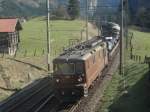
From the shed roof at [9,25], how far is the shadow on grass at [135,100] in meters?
27.6

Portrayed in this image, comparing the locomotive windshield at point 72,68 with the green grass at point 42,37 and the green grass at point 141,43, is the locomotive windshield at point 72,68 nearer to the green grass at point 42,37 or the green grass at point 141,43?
the green grass at point 42,37

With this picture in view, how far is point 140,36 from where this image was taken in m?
99.4

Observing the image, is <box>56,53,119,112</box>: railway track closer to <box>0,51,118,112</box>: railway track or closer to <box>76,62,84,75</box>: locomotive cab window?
<box>0,51,118,112</box>: railway track

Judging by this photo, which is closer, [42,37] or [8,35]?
[8,35]

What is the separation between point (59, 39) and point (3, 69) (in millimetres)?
41032

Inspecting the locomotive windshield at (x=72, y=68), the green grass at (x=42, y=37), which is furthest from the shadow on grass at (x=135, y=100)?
the green grass at (x=42, y=37)

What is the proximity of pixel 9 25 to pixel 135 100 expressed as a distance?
110ft

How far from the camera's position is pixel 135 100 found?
28781 millimetres

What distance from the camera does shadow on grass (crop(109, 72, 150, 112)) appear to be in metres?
26.3

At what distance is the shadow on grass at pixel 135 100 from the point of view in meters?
26.3

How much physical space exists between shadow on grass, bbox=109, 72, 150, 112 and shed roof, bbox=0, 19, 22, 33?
2755cm

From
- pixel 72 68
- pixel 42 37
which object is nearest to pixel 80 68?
pixel 72 68

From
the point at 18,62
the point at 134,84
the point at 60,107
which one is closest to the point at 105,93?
the point at 134,84

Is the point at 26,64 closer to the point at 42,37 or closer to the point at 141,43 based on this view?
the point at 42,37
